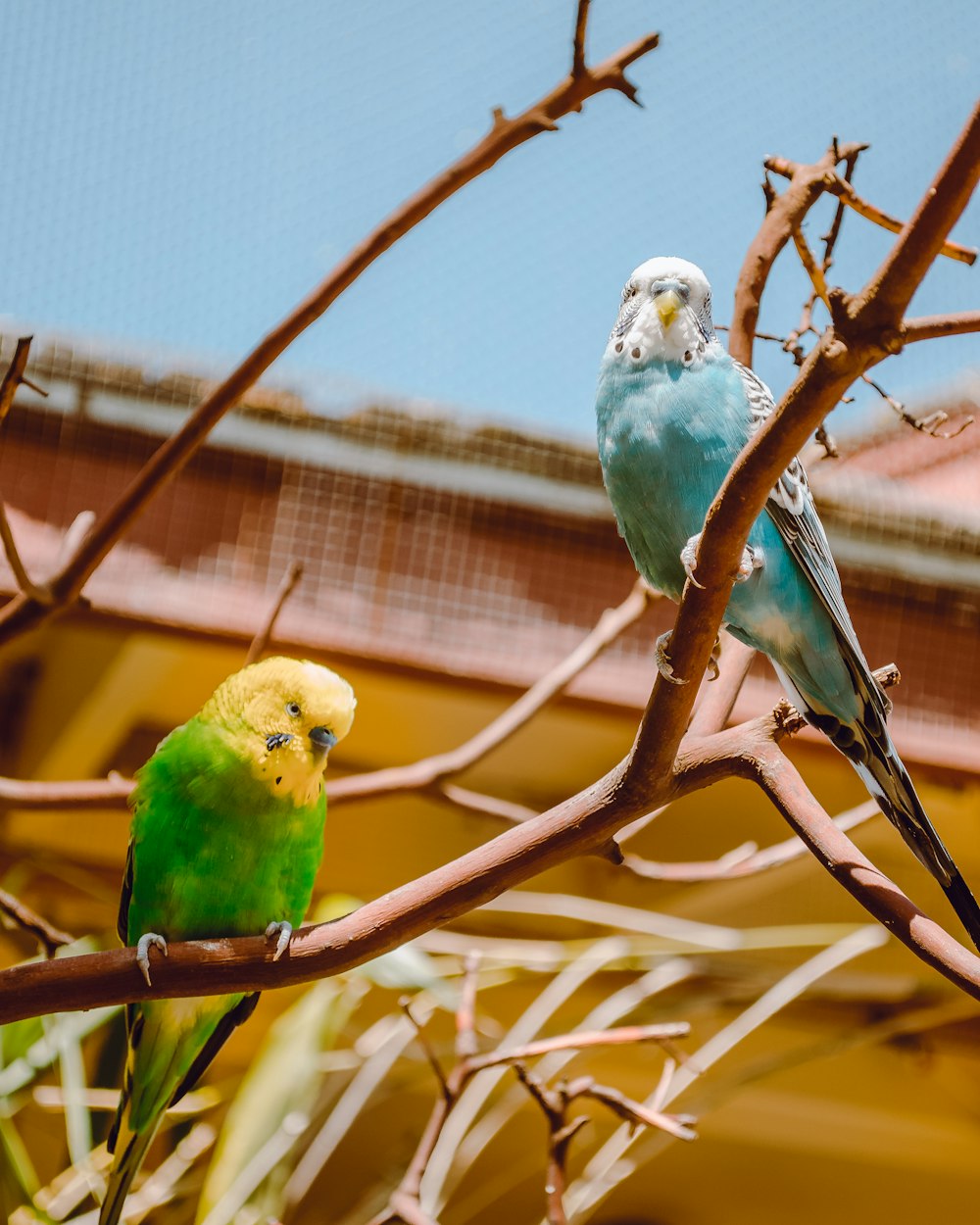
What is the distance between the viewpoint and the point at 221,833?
3.50ft

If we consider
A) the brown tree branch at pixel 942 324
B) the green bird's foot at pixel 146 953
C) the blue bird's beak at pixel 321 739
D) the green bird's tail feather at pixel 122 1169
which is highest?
the brown tree branch at pixel 942 324

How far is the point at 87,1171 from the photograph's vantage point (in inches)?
51.5

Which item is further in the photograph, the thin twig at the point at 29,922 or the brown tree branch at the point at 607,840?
the thin twig at the point at 29,922

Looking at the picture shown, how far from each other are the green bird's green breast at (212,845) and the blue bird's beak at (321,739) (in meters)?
0.06

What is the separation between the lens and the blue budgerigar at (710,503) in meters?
0.89

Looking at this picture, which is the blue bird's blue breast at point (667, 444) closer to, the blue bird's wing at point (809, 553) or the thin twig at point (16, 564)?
the blue bird's wing at point (809, 553)

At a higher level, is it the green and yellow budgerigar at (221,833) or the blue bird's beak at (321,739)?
the blue bird's beak at (321,739)

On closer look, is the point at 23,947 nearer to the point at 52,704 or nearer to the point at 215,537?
the point at 52,704

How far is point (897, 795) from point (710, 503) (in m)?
0.26

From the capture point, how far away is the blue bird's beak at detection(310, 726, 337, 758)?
3.40 feet

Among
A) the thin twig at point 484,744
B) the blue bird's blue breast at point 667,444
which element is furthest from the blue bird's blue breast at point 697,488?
the thin twig at point 484,744

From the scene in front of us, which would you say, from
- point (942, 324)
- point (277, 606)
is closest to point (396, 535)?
point (277, 606)

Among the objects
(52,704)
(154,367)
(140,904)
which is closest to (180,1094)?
(140,904)

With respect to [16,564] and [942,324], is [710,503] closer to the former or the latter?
[942,324]
